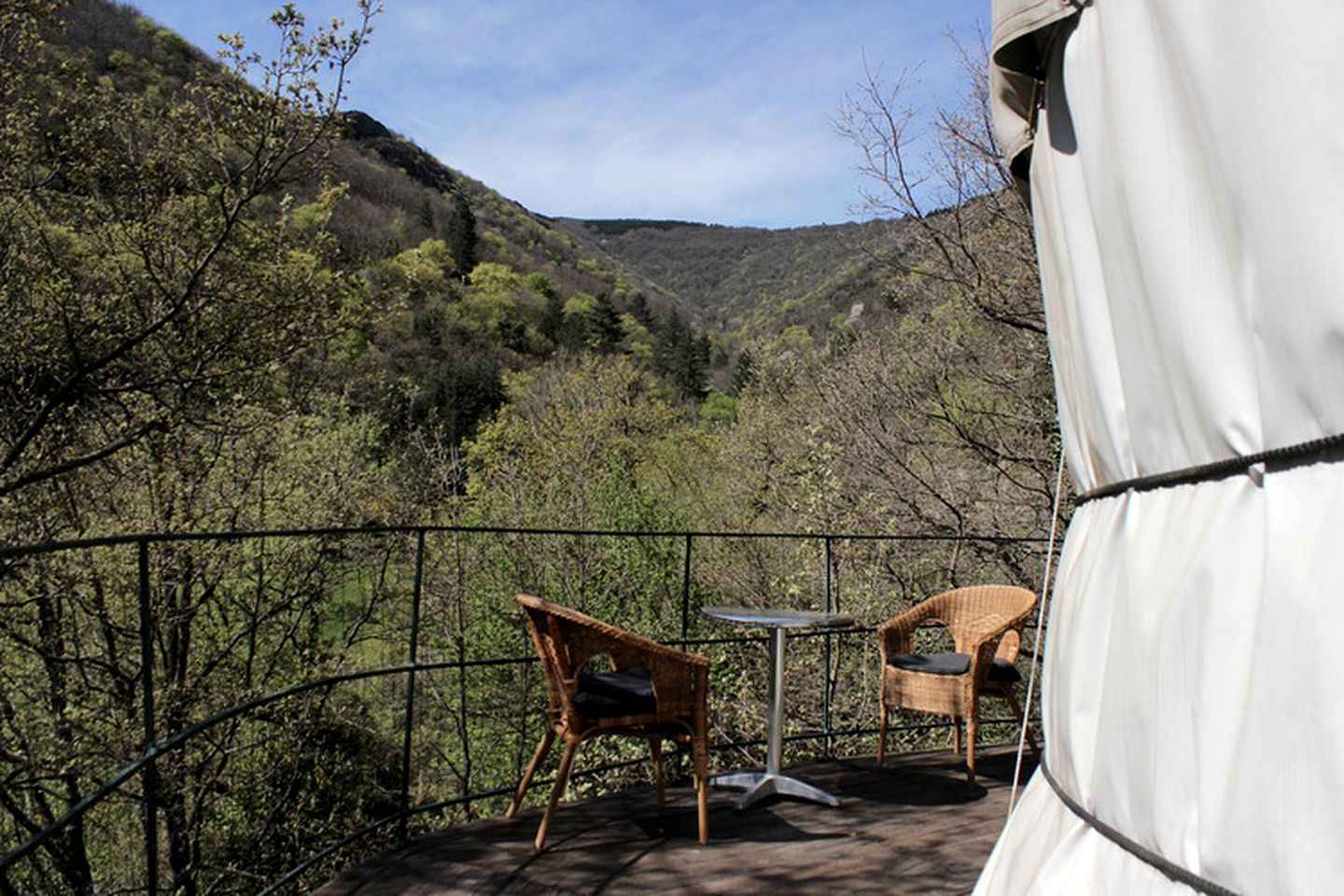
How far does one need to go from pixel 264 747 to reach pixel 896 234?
6.82 metres

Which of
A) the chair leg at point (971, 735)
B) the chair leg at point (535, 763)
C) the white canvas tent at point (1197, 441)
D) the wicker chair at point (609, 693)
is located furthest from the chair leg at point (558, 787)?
the white canvas tent at point (1197, 441)

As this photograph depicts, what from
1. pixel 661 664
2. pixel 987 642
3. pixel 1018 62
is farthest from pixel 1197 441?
pixel 987 642

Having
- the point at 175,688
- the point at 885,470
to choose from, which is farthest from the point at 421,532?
the point at 885,470

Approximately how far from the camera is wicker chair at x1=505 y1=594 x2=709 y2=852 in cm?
290

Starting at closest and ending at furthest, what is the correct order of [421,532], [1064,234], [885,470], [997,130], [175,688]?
[1064,234] < [997,130] < [421,532] < [175,688] < [885,470]

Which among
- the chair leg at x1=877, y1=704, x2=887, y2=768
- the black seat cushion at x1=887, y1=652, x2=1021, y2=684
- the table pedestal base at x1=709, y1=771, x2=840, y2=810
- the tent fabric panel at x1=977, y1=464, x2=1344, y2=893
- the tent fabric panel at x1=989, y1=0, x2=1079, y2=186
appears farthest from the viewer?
the chair leg at x1=877, y1=704, x2=887, y2=768

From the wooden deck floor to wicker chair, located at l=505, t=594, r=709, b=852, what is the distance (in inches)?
5.3

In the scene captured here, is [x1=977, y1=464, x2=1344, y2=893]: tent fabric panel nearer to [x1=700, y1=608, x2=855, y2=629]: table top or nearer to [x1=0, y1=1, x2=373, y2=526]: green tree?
[x1=700, y1=608, x2=855, y2=629]: table top

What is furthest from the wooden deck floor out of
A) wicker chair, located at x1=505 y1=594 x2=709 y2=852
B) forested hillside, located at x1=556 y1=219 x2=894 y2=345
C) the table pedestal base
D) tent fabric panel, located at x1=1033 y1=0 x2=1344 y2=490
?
forested hillside, located at x1=556 y1=219 x2=894 y2=345

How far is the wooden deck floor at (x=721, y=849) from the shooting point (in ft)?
8.69

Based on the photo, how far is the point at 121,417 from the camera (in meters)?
6.70

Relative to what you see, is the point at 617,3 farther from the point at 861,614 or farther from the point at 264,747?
the point at 264,747

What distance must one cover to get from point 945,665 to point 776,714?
25.9 inches

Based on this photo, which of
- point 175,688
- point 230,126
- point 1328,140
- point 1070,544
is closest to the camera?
point 1328,140
